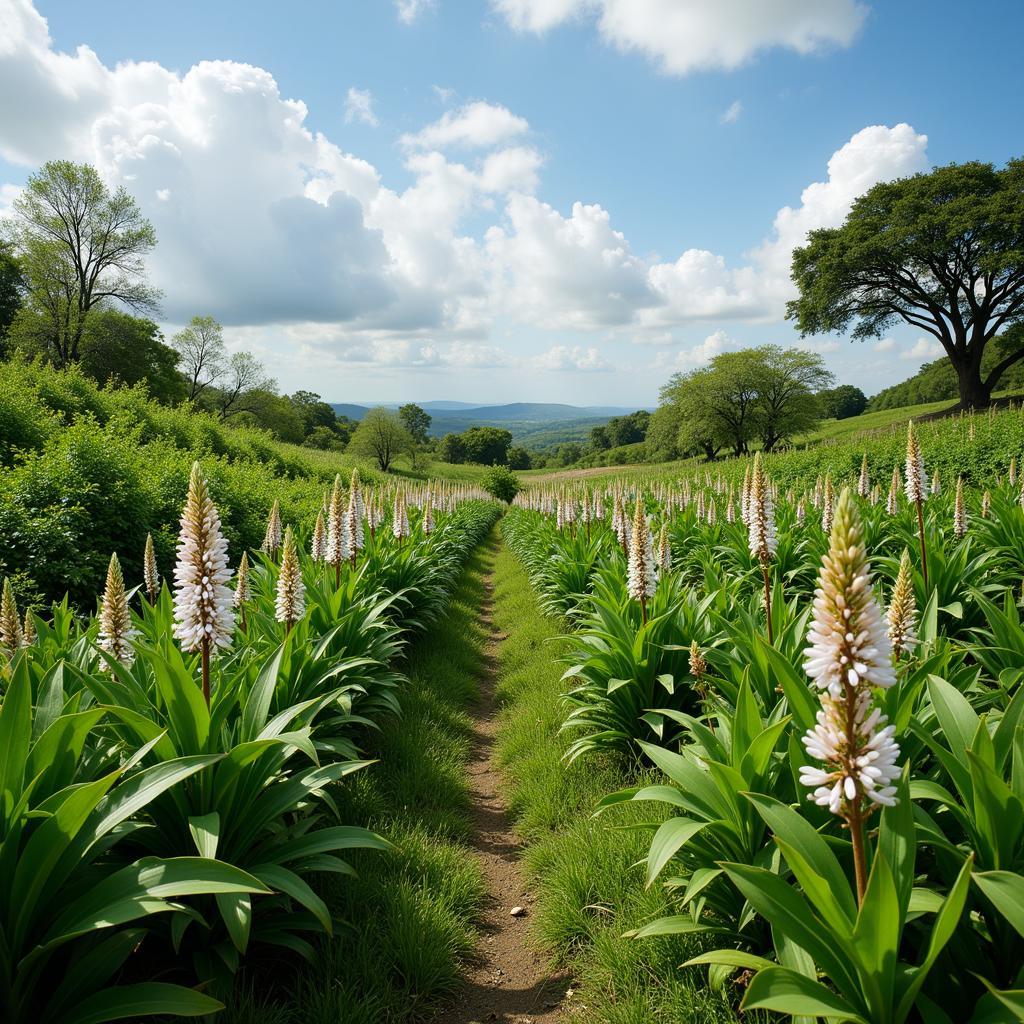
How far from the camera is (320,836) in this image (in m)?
3.30

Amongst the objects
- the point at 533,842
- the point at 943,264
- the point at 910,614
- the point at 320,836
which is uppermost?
the point at 943,264

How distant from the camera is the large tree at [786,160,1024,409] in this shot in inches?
1265

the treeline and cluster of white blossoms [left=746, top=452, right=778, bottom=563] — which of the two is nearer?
cluster of white blossoms [left=746, top=452, right=778, bottom=563]

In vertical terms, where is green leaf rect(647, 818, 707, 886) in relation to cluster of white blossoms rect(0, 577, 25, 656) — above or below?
below

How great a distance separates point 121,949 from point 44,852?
0.51m

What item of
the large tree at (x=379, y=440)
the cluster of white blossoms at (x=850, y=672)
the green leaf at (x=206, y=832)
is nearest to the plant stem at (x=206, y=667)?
the green leaf at (x=206, y=832)

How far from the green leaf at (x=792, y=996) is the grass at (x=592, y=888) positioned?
0.77 metres

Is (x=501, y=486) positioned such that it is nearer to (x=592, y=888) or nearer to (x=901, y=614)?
(x=592, y=888)

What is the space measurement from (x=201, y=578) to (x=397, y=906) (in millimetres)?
2256

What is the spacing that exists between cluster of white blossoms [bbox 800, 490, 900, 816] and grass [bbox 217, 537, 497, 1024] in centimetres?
250

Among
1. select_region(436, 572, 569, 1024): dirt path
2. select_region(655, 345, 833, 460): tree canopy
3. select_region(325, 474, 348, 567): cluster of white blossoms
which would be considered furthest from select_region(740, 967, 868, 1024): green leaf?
select_region(655, 345, 833, 460): tree canopy

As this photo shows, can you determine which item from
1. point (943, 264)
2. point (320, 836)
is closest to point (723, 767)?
point (320, 836)

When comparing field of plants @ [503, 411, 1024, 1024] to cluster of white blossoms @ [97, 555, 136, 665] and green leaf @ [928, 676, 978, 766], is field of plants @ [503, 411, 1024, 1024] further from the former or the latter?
cluster of white blossoms @ [97, 555, 136, 665]

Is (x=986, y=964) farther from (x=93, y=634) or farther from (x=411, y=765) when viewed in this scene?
(x=93, y=634)
